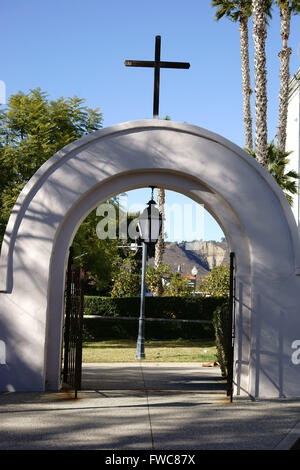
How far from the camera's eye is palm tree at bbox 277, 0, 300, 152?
27812 mm

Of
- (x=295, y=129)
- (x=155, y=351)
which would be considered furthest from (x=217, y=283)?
(x=295, y=129)

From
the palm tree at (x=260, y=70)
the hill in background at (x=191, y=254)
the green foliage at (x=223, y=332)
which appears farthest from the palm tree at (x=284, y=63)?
the hill in background at (x=191, y=254)

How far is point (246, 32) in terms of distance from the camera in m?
28.6

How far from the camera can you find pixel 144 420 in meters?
8.33

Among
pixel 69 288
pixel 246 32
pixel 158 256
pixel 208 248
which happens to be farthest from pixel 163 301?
pixel 208 248

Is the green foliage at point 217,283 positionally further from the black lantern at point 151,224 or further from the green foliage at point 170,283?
the black lantern at point 151,224

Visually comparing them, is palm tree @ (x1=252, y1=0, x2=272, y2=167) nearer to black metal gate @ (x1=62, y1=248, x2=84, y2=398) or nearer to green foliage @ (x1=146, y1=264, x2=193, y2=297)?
green foliage @ (x1=146, y1=264, x2=193, y2=297)

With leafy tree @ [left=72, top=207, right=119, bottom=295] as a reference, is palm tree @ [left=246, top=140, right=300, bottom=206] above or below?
above

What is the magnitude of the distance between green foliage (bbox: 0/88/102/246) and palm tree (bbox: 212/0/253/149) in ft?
24.5

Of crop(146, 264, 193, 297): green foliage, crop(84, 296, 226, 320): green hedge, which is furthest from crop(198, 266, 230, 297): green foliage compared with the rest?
crop(84, 296, 226, 320): green hedge

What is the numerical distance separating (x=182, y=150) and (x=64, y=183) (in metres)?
2.04

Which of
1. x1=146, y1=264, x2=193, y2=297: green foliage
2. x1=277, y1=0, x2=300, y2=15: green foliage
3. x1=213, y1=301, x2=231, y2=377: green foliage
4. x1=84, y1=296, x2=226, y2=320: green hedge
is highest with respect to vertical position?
x1=277, y1=0, x2=300, y2=15: green foliage

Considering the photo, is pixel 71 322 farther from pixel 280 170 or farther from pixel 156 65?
pixel 280 170

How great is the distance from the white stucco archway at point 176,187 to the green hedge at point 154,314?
16792 mm
